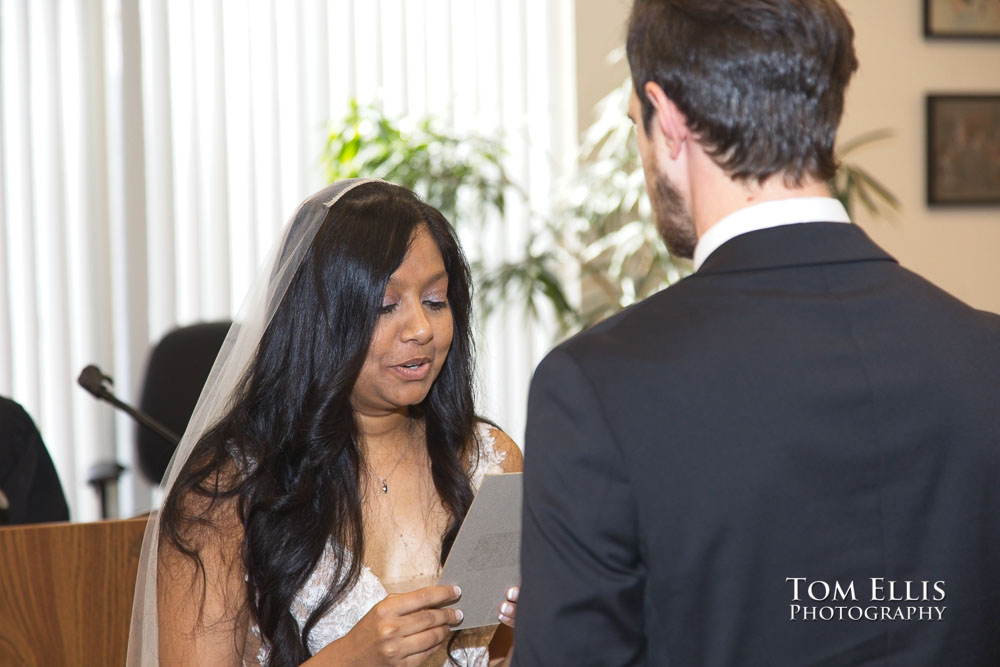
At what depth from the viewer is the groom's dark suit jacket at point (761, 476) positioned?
103 cm

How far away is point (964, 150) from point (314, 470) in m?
3.92

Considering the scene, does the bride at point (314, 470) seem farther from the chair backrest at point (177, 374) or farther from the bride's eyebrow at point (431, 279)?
the chair backrest at point (177, 374)

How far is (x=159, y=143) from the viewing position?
416 centimetres

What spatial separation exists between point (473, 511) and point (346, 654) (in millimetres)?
320

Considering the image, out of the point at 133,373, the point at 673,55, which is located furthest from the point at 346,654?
the point at 133,373

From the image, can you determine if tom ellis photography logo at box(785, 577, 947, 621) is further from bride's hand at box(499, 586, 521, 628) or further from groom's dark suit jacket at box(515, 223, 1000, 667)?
bride's hand at box(499, 586, 521, 628)

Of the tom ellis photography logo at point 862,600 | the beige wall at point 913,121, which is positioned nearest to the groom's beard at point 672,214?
the tom ellis photography logo at point 862,600

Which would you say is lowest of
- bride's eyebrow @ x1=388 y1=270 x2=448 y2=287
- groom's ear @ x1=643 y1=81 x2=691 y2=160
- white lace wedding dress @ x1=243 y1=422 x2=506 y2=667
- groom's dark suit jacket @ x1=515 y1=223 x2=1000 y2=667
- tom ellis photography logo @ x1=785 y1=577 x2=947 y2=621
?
white lace wedding dress @ x1=243 y1=422 x2=506 y2=667

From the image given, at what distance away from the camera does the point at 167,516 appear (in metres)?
1.82

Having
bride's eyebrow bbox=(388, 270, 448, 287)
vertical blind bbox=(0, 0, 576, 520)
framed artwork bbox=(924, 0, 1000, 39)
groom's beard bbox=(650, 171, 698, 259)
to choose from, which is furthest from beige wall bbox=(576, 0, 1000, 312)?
groom's beard bbox=(650, 171, 698, 259)

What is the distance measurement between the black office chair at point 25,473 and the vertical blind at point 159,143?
3.47 ft

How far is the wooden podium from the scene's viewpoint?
192 cm

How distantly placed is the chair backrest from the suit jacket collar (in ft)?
9.20

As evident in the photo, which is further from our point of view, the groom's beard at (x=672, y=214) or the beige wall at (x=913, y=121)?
the beige wall at (x=913, y=121)
